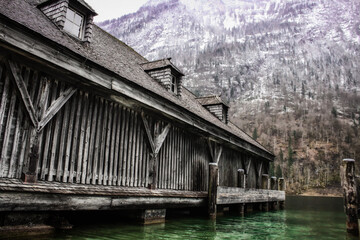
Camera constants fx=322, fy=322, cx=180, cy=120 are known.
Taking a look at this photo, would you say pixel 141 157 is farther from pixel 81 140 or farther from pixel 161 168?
pixel 81 140

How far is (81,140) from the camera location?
26.0 feet

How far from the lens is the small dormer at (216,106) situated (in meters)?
18.1

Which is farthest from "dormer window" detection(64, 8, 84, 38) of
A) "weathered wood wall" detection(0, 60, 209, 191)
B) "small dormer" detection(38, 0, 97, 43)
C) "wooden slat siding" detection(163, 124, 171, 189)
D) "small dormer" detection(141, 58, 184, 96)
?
"wooden slat siding" detection(163, 124, 171, 189)

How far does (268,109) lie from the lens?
431ft

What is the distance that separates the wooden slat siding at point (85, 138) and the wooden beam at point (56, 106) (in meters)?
0.62

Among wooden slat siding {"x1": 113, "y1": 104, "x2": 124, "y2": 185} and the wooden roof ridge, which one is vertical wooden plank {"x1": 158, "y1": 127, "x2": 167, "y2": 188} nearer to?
wooden slat siding {"x1": 113, "y1": 104, "x2": 124, "y2": 185}

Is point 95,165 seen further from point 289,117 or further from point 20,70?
point 289,117

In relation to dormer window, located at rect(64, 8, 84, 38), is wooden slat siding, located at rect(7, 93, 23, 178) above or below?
below

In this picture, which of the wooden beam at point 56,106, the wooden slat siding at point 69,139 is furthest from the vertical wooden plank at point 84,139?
the wooden beam at point 56,106

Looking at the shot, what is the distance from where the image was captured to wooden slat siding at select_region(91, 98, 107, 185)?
8180 mm

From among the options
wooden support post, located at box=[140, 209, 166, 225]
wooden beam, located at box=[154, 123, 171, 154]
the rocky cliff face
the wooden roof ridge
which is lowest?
wooden support post, located at box=[140, 209, 166, 225]

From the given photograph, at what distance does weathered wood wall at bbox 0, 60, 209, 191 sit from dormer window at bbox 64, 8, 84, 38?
2.08 metres

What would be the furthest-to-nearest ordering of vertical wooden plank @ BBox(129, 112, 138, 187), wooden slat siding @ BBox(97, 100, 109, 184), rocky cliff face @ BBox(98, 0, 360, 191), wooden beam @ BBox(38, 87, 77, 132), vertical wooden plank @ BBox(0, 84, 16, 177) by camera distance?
rocky cliff face @ BBox(98, 0, 360, 191)
vertical wooden plank @ BBox(129, 112, 138, 187)
wooden slat siding @ BBox(97, 100, 109, 184)
wooden beam @ BBox(38, 87, 77, 132)
vertical wooden plank @ BBox(0, 84, 16, 177)

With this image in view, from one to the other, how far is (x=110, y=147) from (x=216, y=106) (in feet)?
34.0
